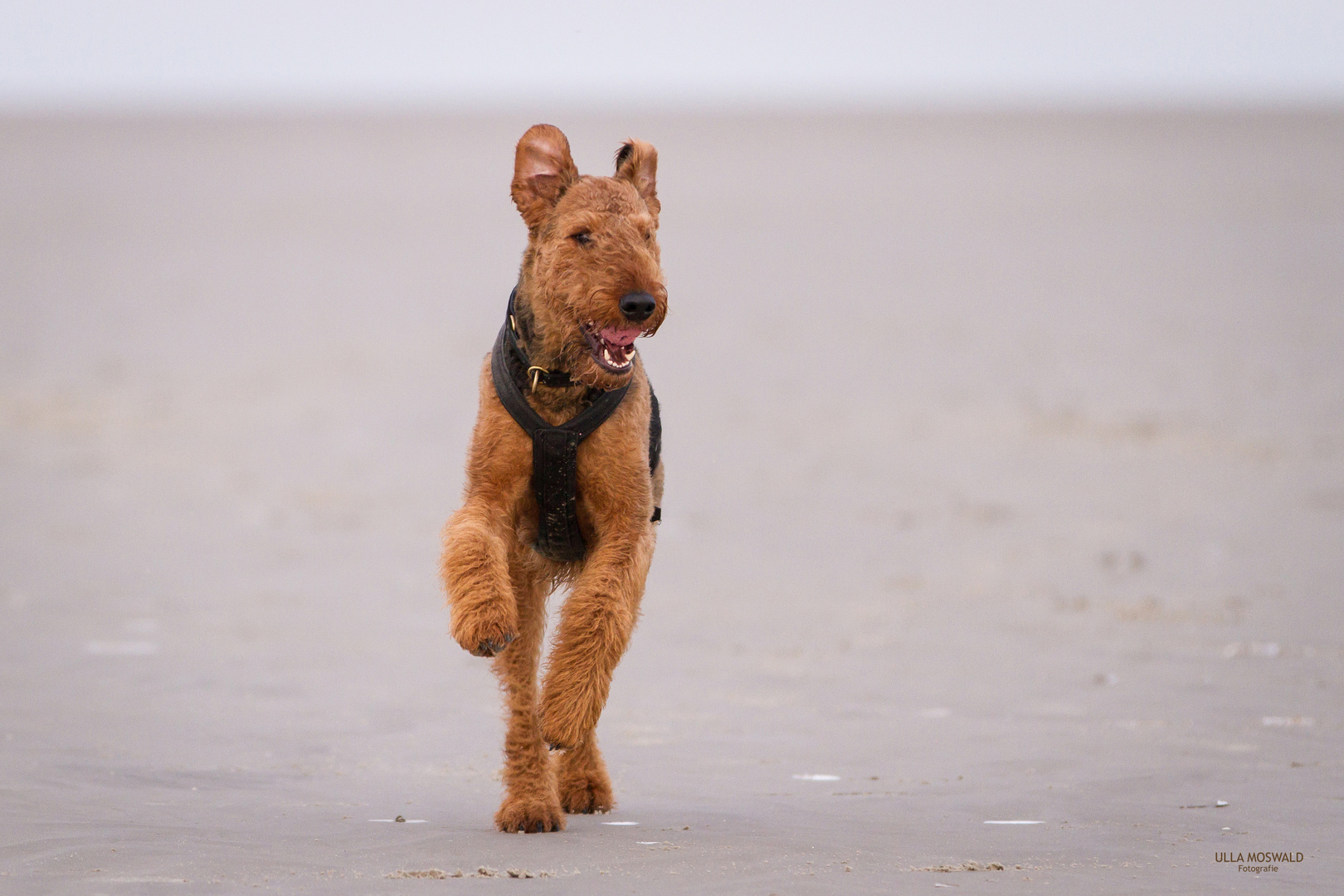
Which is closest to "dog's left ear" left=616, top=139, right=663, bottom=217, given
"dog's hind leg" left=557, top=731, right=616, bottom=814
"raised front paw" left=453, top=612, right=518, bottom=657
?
"raised front paw" left=453, top=612, right=518, bottom=657

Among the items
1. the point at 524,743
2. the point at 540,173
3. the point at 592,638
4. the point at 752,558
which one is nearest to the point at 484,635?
the point at 592,638

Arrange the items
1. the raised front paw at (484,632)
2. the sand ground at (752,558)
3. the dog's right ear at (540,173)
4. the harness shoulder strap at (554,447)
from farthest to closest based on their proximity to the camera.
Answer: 1. the sand ground at (752,558)
2. the dog's right ear at (540,173)
3. the harness shoulder strap at (554,447)
4. the raised front paw at (484,632)

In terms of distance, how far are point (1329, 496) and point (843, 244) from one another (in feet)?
57.4

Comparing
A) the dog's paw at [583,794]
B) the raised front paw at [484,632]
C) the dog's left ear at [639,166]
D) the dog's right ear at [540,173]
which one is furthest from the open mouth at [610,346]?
Result: the dog's paw at [583,794]

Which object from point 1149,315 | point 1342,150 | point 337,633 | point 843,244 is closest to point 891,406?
point 1149,315

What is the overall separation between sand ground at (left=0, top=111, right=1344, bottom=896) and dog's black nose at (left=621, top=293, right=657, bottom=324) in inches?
70.3

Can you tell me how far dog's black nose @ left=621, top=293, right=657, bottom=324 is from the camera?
5129mm

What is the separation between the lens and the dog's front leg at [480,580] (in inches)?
199

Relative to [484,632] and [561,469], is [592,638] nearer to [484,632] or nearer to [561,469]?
[484,632]

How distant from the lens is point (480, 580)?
521cm

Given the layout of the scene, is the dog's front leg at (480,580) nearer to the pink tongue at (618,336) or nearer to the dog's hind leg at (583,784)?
the pink tongue at (618,336)

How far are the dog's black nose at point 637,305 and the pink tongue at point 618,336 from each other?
0.22 feet

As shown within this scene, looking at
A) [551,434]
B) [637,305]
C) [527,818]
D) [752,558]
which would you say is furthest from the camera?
[752,558]

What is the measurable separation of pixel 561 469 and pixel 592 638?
0.59 meters
